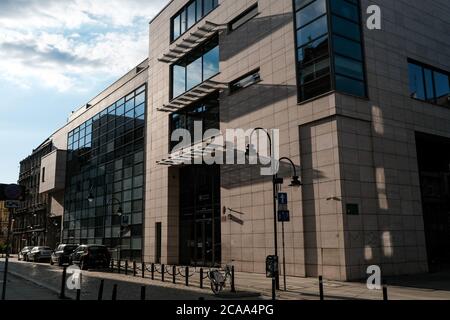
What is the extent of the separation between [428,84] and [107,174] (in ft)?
110

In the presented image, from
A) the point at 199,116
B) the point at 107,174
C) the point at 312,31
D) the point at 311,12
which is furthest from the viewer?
the point at 107,174

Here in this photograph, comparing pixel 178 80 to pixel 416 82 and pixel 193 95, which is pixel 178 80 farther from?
pixel 416 82

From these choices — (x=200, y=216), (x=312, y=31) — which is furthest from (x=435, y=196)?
(x=200, y=216)

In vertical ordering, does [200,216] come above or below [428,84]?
below

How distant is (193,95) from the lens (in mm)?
33406

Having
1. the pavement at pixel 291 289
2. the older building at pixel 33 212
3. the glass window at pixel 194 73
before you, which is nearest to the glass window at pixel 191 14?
the glass window at pixel 194 73

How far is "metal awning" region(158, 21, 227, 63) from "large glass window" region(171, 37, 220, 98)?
0.47 meters

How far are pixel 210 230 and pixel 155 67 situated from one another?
16.6m

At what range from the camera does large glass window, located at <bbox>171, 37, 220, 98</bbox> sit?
32997 millimetres

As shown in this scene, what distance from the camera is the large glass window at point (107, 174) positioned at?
4281 cm

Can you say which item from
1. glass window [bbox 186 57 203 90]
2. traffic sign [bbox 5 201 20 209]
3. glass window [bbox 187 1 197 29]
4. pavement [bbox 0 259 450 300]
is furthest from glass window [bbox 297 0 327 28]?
traffic sign [bbox 5 201 20 209]

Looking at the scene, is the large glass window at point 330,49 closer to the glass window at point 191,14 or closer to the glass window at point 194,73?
the glass window at point 194,73

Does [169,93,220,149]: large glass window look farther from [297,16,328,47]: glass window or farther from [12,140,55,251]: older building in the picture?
[12,140,55,251]: older building
